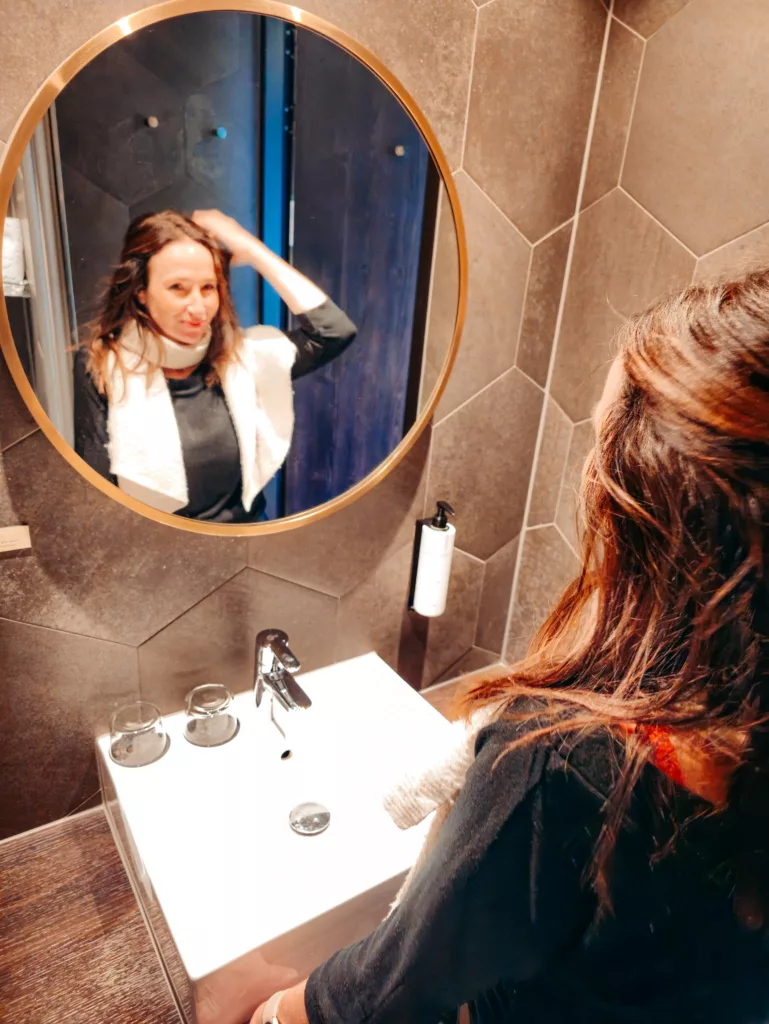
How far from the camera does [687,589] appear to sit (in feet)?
1.77

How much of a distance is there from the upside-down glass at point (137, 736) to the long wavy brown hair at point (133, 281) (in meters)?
0.56

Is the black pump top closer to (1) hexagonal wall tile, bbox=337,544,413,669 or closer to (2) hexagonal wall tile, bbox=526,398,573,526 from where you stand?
(1) hexagonal wall tile, bbox=337,544,413,669

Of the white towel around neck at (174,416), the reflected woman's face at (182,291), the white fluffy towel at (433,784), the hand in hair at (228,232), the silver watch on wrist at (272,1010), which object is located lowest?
the silver watch on wrist at (272,1010)

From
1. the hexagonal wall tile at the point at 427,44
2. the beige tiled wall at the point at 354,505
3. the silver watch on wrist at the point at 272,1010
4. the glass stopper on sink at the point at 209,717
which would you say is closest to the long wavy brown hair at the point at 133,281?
the beige tiled wall at the point at 354,505

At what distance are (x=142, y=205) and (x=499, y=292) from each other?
26.5 inches

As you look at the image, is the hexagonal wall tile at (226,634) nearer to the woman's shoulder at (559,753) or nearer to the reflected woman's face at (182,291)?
the reflected woman's face at (182,291)

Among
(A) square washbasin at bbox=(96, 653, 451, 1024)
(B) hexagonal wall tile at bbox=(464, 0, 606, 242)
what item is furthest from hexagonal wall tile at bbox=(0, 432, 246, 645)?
(B) hexagonal wall tile at bbox=(464, 0, 606, 242)

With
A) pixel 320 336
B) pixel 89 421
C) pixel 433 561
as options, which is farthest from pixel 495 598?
pixel 89 421

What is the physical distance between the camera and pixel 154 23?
33.9 inches

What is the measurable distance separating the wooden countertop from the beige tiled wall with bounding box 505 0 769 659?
3.14 feet

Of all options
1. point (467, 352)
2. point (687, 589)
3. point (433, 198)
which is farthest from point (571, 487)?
point (687, 589)

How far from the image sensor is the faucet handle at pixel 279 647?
3.51 ft

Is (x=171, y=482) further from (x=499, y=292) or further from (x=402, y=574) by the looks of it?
(x=499, y=292)

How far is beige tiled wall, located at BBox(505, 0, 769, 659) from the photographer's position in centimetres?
106
